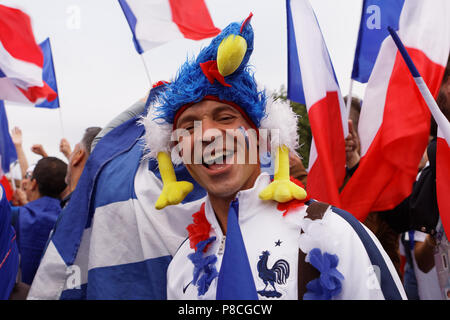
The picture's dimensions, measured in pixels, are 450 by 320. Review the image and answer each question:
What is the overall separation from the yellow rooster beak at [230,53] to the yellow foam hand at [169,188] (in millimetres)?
551

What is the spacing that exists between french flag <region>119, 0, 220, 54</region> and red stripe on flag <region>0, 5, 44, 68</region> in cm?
102

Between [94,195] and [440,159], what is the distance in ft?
5.87

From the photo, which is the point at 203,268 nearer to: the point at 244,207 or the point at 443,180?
the point at 244,207

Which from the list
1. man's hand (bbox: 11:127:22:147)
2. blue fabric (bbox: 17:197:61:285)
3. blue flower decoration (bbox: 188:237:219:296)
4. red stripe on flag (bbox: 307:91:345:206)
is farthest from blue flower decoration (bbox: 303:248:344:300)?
man's hand (bbox: 11:127:22:147)

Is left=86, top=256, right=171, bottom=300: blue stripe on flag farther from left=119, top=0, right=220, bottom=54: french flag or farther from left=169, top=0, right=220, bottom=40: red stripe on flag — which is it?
left=169, top=0, right=220, bottom=40: red stripe on flag

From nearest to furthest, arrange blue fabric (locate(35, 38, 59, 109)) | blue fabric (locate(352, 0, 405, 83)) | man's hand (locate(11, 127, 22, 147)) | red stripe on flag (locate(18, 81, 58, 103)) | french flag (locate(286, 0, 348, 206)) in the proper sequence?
1. french flag (locate(286, 0, 348, 206))
2. blue fabric (locate(352, 0, 405, 83))
3. red stripe on flag (locate(18, 81, 58, 103))
4. blue fabric (locate(35, 38, 59, 109))
5. man's hand (locate(11, 127, 22, 147))

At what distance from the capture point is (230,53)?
1.84 meters

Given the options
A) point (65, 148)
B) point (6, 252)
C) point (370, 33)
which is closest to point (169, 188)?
point (6, 252)

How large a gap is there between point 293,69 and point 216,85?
1.32m

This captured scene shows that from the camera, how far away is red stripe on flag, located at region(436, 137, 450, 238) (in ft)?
7.27

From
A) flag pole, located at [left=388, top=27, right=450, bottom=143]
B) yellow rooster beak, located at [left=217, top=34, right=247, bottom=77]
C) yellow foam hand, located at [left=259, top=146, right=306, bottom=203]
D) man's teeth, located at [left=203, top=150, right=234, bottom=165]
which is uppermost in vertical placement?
yellow rooster beak, located at [left=217, top=34, right=247, bottom=77]

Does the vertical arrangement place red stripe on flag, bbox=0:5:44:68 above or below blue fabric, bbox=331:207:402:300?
above

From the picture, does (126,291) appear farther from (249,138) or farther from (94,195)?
(249,138)

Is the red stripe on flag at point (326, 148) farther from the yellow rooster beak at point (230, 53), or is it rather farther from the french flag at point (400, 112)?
the yellow rooster beak at point (230, 53)
